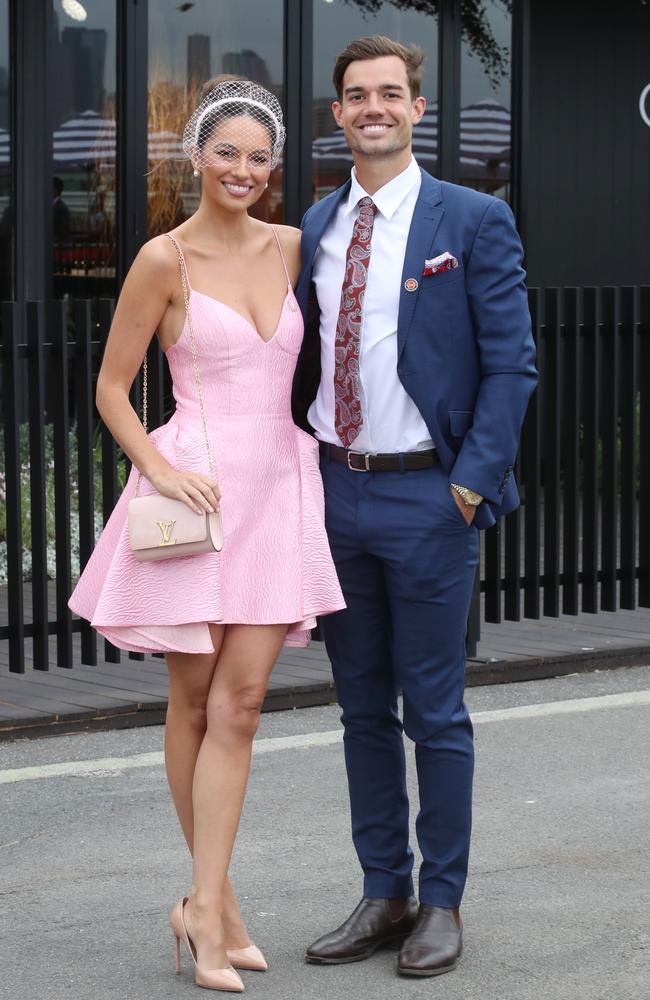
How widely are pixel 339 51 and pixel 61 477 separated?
5.77 meters

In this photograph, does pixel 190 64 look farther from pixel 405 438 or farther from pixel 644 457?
pixel 405 438

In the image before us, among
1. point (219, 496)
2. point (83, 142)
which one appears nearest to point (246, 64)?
point (83, 142)

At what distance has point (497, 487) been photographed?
12.6 ft

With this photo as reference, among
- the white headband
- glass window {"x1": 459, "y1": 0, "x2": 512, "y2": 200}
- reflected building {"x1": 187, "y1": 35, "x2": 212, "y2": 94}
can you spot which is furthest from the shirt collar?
glass window {"x1": 459, "y1": 0, "x2": 512, "y2": 200}

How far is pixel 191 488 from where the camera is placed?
12.1ft

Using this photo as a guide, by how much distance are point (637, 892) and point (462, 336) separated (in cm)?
160

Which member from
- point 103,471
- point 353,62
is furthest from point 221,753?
point 103,471

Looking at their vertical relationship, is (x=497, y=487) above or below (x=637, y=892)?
above

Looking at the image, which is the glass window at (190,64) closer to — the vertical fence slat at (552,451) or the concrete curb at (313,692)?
the vertical fence slat at (552,451)

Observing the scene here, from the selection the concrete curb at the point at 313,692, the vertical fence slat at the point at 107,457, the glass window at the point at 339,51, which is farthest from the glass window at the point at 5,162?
the concrete curb at the point at 313,692

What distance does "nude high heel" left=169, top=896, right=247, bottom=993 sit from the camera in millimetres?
3738

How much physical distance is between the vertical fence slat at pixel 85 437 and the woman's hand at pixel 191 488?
294 cm

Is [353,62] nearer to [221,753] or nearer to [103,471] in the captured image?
[221,753]

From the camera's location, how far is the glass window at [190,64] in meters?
10.9
